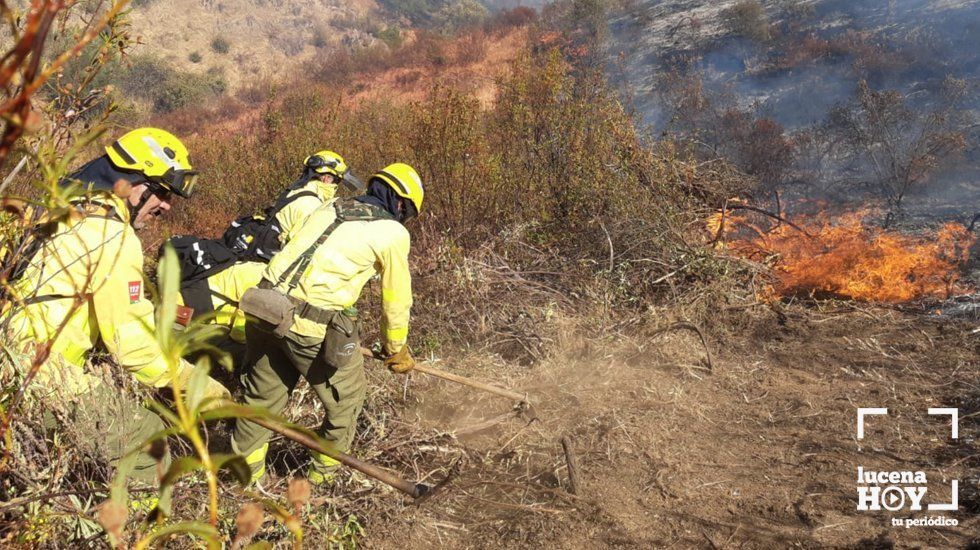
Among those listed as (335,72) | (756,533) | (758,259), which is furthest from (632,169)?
(335,72)

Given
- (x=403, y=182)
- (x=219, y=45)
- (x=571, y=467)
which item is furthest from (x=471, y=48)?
(x=571, y=467)

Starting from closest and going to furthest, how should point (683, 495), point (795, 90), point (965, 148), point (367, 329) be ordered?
point (683, 495), point (367, 329), point (965, 148), point (795, 90)

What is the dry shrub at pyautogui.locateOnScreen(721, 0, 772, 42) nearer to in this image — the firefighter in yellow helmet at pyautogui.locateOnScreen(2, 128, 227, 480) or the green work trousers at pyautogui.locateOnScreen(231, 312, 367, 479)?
the green work trousers at pyautogui.locateOnScreen(231, 312, 367, 479)

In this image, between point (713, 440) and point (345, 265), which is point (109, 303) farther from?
point (713, 440)

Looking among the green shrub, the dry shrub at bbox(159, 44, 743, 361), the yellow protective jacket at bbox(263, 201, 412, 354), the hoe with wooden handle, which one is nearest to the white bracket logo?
the hoe with wooden handle

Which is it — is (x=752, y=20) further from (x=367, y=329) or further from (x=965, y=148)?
(x=367, y=329)

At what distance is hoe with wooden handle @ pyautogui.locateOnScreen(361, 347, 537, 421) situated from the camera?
155 inches

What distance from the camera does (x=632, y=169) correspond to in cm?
689

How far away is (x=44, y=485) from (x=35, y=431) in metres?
0.19

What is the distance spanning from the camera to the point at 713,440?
4.23m

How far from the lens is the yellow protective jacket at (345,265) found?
11.5 ft

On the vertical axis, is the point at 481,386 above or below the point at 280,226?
below

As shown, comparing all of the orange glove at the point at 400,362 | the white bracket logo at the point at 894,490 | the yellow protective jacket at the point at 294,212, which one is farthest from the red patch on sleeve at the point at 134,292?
the white bracket logo at the point at 894,490

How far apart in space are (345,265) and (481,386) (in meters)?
1.17
